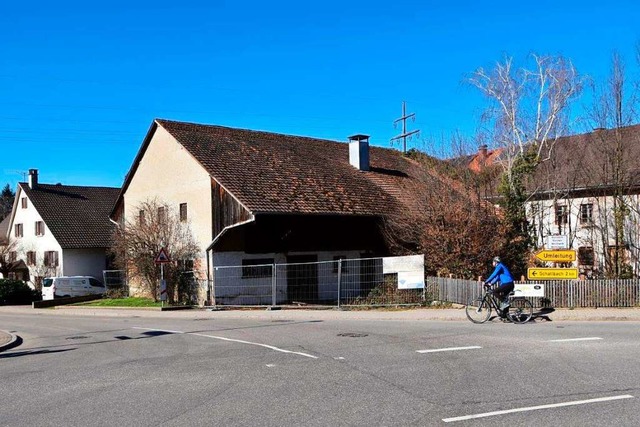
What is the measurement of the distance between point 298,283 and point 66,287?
18.6 meters

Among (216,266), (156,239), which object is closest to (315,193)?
(216,266)

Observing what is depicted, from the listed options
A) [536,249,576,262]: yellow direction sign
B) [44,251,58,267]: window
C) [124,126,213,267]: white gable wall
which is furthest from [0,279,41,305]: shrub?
[536,249,576,262]: yellow direction sign

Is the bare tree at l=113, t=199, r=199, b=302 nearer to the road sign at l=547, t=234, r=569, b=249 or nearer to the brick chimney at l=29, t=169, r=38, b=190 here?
the road sign at l=547, t=234, r=569, b=249

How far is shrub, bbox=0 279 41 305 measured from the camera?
132ft

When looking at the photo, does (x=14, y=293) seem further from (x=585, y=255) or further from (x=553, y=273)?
(x=553, y=273)

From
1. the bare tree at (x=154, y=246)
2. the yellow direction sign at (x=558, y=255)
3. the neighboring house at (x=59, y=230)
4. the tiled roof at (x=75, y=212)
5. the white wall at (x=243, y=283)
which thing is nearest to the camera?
the yellow direction sign at (x=558, y=255)

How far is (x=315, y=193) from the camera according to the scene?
29.5 m

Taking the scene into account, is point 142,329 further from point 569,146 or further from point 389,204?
point 569,146

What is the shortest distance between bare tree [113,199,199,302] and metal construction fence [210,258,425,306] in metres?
2.91

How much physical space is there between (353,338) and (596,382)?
20.3 ft

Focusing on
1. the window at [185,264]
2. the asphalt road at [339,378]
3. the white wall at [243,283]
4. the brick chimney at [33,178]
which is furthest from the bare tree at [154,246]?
the brick chimney at [33,178]

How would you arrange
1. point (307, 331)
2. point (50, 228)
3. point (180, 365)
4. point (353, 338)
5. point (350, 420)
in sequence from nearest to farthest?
point (350, 420), point (180, 365), point (353, 338), point (307, 331), point (50, 228)

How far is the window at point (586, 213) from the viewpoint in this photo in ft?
84.8

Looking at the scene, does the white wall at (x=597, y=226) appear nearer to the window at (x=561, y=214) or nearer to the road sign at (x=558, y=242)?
the window at (x=561, y=214)
